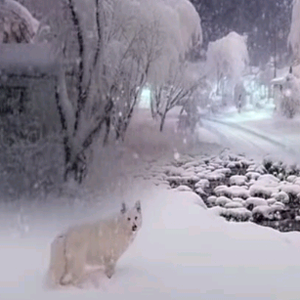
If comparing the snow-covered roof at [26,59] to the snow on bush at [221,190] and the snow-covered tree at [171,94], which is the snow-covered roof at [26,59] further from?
the snow on bush at [221,190]

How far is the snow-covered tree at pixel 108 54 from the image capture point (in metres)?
1.90

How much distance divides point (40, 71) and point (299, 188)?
3.86 feet

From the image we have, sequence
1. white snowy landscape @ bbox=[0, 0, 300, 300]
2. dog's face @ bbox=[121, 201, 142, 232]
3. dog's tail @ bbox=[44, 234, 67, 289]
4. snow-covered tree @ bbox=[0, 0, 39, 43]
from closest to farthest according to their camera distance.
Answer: dog's tail @ bbox=[44, 234, 67, 289], dog's face @ bbox=[121, 201, 142, 232], white snowy landscape @ bbox=[0, 0, 300, 300], snow-covered tree @ bbox=[0, 0, 39, 43]

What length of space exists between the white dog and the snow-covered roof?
706 millimetres

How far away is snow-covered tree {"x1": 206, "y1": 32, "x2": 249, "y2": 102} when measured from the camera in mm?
1834

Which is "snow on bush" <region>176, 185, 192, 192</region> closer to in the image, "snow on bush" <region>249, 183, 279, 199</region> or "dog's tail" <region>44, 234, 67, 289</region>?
"snow on bush" <region>249, 183, 279, 199</region>

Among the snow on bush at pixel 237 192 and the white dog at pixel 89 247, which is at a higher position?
the snow on bush at pixel 237 192

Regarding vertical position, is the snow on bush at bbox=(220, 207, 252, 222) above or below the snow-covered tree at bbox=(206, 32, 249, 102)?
below

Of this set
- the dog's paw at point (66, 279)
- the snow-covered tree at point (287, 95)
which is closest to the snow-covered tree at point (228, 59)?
the snow-covered tree at point (287, 95)

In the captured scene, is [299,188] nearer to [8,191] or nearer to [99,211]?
[99,211]

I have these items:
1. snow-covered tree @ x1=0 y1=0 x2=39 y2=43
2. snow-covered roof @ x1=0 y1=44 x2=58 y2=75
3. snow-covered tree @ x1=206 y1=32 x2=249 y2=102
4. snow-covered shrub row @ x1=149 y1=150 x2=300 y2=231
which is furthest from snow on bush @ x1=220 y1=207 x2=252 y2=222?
snow-covered tree @ x1=0 y1=0 x2=39 y2=43

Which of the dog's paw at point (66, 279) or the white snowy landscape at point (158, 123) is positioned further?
the white snowy landscape at point (158, 123)

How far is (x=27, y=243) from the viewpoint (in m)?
1.74

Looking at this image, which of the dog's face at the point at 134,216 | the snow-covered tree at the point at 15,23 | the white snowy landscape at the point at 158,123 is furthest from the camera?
the snow-covered tree at the point at 15,23
